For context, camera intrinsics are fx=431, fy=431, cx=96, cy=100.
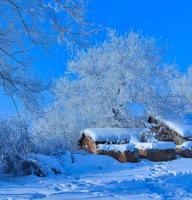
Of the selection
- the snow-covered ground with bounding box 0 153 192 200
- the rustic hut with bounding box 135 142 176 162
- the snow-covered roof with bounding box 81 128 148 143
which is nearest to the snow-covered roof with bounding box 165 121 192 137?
the snow-covered roof with bounding box 81 128 148 143

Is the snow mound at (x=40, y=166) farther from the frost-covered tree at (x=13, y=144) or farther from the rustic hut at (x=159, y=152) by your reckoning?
the rustic hut at (x=159, y=152)

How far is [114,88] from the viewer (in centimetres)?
3303

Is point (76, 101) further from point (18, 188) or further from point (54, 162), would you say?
point (18, 188)

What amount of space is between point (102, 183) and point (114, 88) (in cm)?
A: 2237

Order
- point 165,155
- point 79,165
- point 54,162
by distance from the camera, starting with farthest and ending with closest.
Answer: point 165,155 → point 79,165 → point 54,162

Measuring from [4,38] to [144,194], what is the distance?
5.00 meters

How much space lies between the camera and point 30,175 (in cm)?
1302

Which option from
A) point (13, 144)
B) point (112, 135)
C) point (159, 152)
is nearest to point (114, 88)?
point (112, 135)

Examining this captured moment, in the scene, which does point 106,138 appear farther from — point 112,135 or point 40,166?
point 40,166

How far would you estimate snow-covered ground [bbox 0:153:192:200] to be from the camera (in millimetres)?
9008

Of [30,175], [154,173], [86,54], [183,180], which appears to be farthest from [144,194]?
[86,54]

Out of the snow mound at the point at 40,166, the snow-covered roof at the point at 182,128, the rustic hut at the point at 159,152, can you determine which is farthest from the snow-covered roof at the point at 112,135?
the snow mound at the point at 40,166

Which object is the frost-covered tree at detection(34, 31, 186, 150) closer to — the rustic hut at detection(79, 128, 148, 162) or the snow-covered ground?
the rustic hut at detection(79, 128, 148, 162)

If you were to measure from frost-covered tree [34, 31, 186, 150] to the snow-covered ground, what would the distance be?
17.3m
